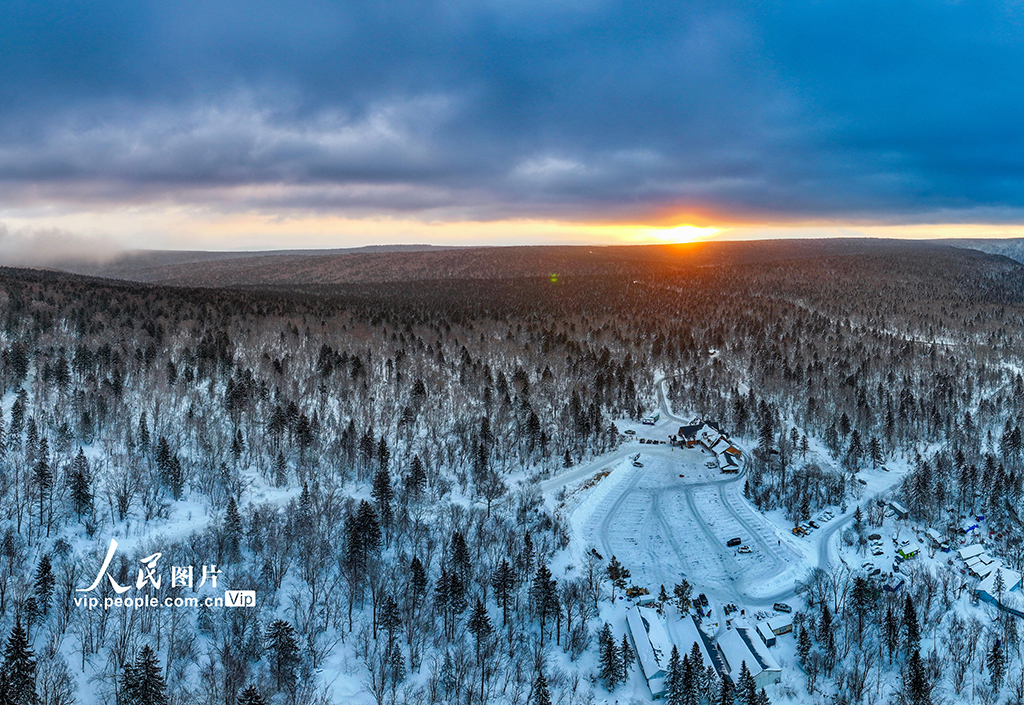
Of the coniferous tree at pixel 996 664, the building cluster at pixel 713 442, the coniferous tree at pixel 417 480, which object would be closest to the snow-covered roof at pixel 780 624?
the coniferous tree at pixel 996 664

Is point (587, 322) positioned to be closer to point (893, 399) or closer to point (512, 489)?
point (893, 399)

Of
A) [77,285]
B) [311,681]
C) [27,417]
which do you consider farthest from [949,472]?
[77,285]

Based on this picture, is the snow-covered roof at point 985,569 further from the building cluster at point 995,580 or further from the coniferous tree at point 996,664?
the coniferous tree at point 996,664

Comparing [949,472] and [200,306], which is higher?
[200,306]

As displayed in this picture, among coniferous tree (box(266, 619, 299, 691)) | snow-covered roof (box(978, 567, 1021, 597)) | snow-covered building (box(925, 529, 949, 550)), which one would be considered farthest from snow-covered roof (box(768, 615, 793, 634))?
coniferous tree (box(266, 619, 299, 691))

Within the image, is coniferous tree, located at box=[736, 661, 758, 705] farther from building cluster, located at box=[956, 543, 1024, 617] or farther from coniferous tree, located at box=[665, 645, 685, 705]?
building cluster, located at box=[956, 543, 1024, 617]

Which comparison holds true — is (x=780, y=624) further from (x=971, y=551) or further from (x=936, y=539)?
(x=936, y=539)

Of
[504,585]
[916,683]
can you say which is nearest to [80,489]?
[504,585]
